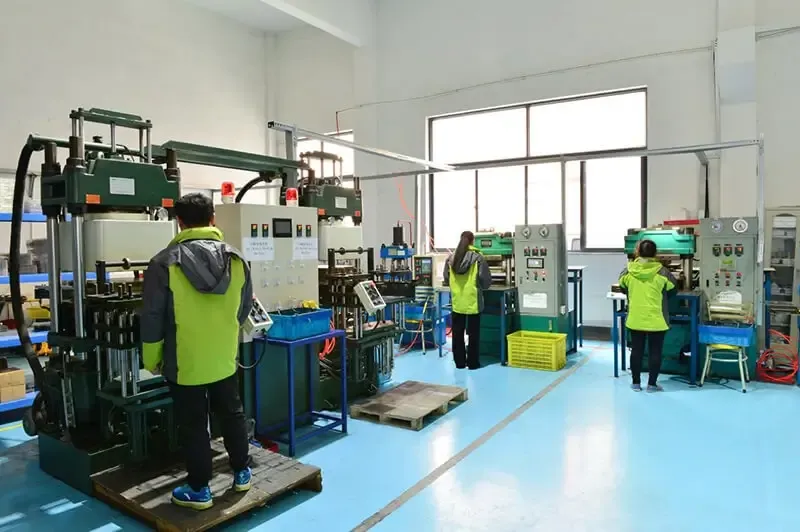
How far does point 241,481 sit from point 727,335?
4.39m

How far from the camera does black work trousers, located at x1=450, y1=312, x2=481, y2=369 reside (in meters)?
6.19

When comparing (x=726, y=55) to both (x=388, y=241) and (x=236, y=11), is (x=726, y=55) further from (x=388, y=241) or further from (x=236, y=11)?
(x=236, y=11)

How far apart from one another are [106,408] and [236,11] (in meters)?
8.58

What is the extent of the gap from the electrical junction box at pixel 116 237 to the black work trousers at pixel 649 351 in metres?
4.12

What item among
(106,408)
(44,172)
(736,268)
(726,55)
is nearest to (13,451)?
(106,408)

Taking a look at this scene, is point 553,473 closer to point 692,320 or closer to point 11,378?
point 692,320

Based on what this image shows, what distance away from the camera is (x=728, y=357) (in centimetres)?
557

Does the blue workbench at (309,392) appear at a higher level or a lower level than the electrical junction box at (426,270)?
lower

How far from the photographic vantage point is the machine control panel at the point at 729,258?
209 inches

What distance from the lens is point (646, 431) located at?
13.6ft

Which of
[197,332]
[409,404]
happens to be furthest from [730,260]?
[197,332]

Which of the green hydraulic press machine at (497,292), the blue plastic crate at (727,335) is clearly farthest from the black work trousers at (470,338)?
the blue plastic crate at (727,335)

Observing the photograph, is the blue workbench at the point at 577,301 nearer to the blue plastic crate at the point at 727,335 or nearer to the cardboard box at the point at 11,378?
the blue plastic crate at the point at 727,335

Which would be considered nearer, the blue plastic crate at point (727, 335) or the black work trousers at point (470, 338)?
the blue plastic crate at point (727, 335)
